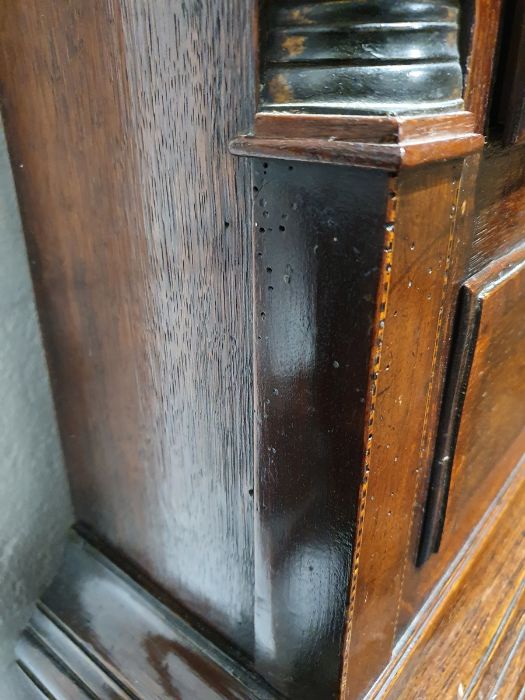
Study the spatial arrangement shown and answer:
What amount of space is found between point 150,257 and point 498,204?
34cm

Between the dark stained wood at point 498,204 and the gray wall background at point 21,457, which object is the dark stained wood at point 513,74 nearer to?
the dark stained wood at point 498,204

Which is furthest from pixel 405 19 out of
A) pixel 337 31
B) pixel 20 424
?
pixel 20 424

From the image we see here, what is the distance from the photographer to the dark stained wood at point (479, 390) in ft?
1.78

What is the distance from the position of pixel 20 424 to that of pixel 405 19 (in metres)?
0.66

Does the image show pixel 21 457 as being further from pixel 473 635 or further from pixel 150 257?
pixel 473 635

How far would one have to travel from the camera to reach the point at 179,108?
1.56ft

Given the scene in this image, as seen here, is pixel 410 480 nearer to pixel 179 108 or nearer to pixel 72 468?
pixel 179 108

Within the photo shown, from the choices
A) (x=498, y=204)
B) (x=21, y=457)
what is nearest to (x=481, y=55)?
(x=498, y=204)

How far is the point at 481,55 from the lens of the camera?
41 cm

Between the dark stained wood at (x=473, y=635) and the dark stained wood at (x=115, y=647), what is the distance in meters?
0.19

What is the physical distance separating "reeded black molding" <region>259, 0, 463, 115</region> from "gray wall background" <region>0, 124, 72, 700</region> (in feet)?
1.36

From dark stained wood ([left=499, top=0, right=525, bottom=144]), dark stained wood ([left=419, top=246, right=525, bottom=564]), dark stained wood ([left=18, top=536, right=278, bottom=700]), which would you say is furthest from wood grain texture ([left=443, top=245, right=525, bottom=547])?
dark stained wood ([left=18, top=536, right=278, bottom=700])

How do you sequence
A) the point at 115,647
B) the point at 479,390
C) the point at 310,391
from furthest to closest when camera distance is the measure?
the point at 115,647 → the point at 479,390 → the point at 310,391

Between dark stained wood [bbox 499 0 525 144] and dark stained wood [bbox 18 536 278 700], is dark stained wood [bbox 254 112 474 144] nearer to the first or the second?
dark stained wood [bbox 499 0 525 144]
